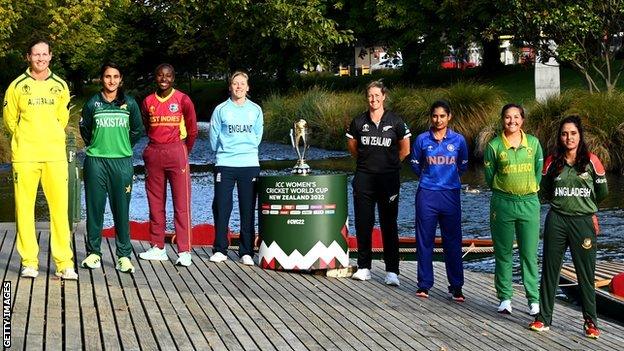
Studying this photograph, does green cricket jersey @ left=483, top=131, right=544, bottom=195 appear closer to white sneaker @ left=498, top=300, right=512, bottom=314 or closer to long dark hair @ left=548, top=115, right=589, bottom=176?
long dark hair @ left=548, top=115, right=589, bottom=176

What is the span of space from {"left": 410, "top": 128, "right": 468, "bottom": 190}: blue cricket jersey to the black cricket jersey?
50 centimetres

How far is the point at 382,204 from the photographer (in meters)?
10.8

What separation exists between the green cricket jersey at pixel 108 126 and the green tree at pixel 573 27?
2463cm

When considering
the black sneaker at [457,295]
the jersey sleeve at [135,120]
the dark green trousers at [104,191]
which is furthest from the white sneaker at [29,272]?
the black sneaker at [457,295]

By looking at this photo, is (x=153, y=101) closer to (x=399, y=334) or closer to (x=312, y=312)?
(x=312, y=312)

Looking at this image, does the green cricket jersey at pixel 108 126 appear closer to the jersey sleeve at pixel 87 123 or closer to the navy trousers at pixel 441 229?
the jersey sleeve at pixel 87 123

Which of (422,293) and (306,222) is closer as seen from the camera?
(422,293)

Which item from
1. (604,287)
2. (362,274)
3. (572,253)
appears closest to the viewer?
(572,253)

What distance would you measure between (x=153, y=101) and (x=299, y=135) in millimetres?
1550

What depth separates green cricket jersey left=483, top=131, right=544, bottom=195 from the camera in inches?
371

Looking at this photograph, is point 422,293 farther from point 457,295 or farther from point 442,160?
point 442,160

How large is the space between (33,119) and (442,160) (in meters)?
3.44

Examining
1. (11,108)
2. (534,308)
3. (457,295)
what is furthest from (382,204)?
(11,108)

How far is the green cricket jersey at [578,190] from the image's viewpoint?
353 inches
